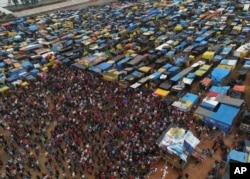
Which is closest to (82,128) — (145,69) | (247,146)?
(145,69)

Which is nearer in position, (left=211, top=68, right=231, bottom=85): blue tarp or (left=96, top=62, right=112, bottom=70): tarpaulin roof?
(left=211, top=68, right=231, bottom=85): blue tarp

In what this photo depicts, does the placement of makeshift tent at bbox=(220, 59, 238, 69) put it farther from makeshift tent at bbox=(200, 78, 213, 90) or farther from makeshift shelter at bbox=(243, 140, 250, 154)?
makeshift shelter at bbox=(243, 140, 250, 154)

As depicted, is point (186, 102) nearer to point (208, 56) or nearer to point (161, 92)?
point (161, 92)

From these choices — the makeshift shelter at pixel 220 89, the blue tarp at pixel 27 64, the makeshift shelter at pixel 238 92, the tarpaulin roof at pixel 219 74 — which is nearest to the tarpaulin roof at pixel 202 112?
Answer: the makeshift shelter at pixel 220 89

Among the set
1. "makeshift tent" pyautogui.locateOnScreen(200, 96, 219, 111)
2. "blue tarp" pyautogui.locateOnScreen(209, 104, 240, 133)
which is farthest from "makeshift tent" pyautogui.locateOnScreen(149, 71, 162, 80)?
"blue tarp" pyautogui.locateOnScreen(209, 104, 240, 133)


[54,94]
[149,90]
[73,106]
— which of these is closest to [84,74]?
[54,94]

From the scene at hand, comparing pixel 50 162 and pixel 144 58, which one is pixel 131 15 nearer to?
pixel 144 58

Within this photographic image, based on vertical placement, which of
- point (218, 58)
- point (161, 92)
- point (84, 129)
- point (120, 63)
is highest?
point (218, 58)
